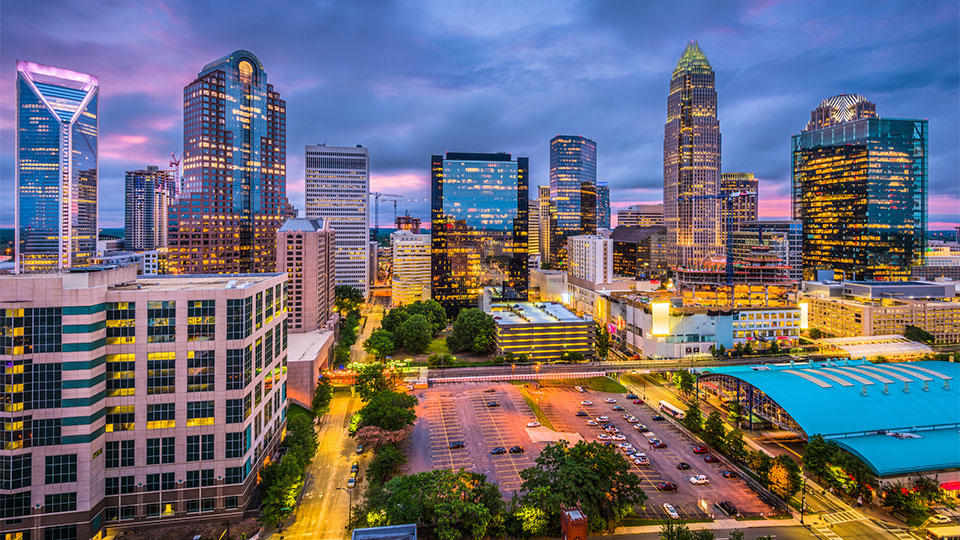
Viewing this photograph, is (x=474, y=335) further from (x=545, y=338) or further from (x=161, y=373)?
(x=161, y=373)

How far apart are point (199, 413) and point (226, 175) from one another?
13493 cm

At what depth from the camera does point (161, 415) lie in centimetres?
5231

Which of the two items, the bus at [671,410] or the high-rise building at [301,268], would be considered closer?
the bus at [671,410]

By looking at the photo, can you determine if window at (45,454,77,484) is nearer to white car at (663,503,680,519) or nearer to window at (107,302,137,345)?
window at (107,302,137,345)

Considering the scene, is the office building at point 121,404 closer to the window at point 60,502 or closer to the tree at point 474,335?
the window at point 60,502

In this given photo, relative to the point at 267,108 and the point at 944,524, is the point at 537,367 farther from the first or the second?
the point at 267,108

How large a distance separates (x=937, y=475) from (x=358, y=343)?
133145mm

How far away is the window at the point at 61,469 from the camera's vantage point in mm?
48188

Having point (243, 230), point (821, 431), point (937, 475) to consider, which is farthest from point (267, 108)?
point (937, 475)

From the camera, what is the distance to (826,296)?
160 meters

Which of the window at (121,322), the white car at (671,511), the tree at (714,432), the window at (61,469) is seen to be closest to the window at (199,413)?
the window at (121,322)

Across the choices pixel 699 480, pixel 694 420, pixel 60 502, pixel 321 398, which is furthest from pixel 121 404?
pixel 694 420

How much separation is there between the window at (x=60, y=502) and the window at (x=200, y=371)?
1449 centimetres

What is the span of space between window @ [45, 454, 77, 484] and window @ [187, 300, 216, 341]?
1580 cm
